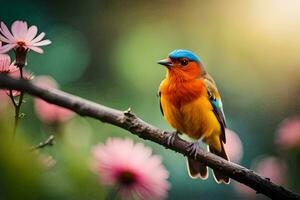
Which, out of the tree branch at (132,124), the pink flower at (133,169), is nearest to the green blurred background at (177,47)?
the tree branch at (132,124)

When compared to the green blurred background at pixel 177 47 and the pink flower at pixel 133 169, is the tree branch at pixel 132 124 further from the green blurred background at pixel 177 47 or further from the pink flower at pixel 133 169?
the green blurred background at pixel 177 47

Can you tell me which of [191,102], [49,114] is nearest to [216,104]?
[191,102]

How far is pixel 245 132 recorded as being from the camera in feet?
3.86

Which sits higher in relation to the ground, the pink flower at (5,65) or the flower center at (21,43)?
the flower center at (21,43)

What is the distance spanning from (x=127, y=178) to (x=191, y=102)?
0.50 m

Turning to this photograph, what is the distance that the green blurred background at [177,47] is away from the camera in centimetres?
96

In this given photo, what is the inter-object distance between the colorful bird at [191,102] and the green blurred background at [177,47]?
0.14 meters

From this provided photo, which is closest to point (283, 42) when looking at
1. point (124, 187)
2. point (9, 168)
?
point (124, 187)

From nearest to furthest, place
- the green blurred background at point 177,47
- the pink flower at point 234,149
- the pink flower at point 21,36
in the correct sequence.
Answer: the pink flower at point 21,36 < the pink flower at point 234,149 < the green blurred background at point 177,47

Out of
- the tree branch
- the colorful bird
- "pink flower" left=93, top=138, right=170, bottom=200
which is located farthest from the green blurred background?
"pink flower" left=93, top=138, right=170, bottom=200

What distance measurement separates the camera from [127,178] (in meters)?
0.28

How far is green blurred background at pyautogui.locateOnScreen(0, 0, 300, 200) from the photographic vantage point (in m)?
0.96

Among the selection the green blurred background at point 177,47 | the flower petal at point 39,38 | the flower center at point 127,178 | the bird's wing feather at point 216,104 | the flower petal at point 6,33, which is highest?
the green blurred background at point 177,47

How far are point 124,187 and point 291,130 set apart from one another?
0.46 m
